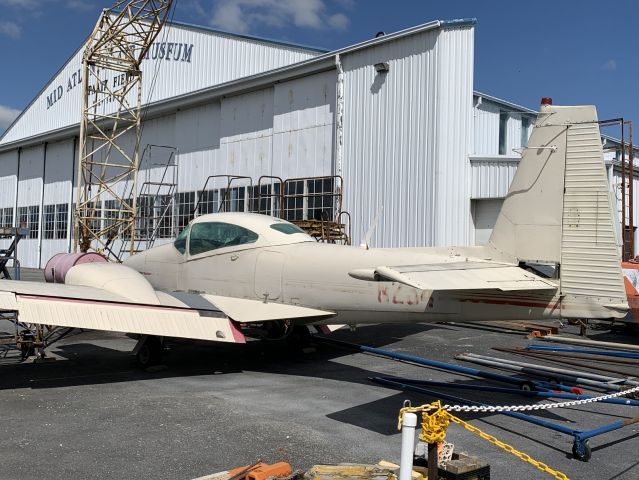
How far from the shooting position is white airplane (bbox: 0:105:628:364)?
22.5 ft

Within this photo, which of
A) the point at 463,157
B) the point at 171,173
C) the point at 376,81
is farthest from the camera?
the point at 171,173

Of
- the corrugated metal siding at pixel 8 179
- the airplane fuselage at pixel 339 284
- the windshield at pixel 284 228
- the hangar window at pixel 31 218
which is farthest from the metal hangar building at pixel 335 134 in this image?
the corrugated metal siding at pixel 8 179

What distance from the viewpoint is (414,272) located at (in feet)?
20.0

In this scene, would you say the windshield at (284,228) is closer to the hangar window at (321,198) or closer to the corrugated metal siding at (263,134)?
the hangar window at (321,198)

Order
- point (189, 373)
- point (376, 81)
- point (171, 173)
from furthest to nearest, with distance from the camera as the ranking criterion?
point (171, 173) → point (376, 81) → point (189, 373)

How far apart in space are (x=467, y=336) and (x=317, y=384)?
6085mm

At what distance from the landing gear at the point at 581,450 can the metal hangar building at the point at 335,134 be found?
20.7 feet

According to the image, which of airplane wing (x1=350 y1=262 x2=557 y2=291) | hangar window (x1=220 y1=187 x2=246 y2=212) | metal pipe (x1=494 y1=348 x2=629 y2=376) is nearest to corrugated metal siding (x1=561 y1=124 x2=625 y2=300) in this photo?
airplane wing (x1=350 y1=262 x2=557 y2=291)

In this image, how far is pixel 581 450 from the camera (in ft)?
18.0

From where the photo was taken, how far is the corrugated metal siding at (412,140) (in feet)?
A: 57.2

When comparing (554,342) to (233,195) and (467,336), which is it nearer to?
(467,336)

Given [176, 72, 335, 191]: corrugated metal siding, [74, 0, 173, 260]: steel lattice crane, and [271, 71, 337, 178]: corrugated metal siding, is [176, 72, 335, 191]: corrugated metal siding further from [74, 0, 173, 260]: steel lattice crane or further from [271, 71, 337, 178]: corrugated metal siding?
[74, 0, 173, 260]: steel lattice crane

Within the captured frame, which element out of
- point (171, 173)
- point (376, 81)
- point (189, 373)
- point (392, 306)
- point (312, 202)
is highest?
point (376, 81)

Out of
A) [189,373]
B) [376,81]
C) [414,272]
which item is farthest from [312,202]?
[414,272]
